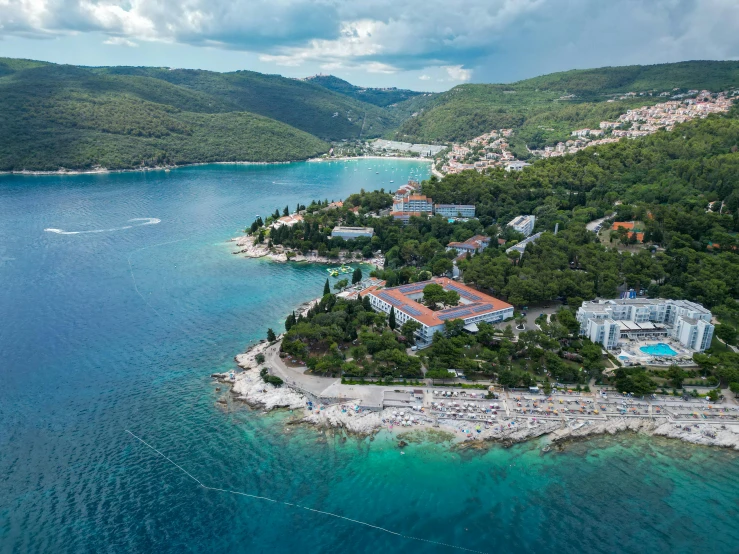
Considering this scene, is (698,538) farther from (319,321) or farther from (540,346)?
(319,321)

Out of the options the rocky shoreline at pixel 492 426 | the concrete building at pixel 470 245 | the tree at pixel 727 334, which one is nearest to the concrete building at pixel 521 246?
the concrete building at pixel 470 245

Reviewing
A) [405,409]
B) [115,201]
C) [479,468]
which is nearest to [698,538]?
[479,468]


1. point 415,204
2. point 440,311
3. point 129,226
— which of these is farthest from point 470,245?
point 129,226

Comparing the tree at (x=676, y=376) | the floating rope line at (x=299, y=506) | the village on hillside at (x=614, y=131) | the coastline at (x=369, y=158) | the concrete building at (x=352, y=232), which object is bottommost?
the floating rope line at (x=299, y=506)

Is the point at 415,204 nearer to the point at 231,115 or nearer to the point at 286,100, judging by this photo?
the point at 231,115

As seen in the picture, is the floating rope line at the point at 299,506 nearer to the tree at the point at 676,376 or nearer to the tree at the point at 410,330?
the tree at the point at 410,330

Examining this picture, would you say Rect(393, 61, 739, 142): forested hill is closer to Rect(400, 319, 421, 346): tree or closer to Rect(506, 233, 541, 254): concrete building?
Rect(506, 233, 541, 254): concrete building
